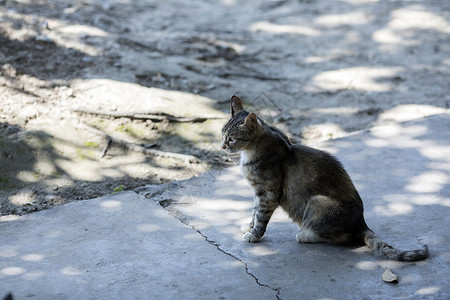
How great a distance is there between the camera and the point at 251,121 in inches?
142

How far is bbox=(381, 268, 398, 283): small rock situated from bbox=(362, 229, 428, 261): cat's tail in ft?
0.51

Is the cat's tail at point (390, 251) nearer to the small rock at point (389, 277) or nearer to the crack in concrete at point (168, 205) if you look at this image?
the small rock at point (389, 277)

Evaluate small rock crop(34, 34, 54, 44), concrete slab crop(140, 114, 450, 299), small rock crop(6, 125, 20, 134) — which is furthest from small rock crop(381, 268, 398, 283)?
small rock crop(34, 34, 54, 44)

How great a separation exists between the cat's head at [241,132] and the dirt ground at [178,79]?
4.13 ft

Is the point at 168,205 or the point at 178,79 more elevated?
the point at 178,79

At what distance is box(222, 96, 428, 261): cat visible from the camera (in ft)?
11.5

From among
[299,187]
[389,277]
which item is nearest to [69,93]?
[299,187]

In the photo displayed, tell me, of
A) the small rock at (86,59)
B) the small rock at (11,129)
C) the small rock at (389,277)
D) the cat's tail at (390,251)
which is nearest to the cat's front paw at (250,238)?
the cat's tail at (390,251)

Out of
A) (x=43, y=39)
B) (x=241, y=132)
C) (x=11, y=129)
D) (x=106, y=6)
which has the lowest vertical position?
(x=11, y=129)

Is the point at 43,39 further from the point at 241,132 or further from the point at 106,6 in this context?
the point at 241,132

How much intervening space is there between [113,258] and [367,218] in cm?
191

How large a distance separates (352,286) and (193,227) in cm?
131

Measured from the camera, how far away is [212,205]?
4289mm

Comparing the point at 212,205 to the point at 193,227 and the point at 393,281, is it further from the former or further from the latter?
the point at 393,281
